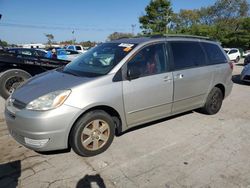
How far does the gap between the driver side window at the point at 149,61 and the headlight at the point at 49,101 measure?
1.12 metres

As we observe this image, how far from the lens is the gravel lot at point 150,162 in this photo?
115 inches

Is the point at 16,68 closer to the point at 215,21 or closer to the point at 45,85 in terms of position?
the point at 45,85

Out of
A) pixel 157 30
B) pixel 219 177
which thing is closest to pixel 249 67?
pixel 219 177

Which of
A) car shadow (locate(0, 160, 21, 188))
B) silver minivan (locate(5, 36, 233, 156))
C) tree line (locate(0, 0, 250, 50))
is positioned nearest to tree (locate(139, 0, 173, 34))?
tree line (locate(0, 0, 250, 50))

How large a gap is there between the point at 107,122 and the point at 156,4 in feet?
127

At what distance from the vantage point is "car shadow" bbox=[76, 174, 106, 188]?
285 centimetres

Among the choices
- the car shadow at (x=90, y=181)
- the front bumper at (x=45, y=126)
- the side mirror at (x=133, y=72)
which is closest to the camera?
the car shadow at (x=90, y=181)

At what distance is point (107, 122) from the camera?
11.6ft

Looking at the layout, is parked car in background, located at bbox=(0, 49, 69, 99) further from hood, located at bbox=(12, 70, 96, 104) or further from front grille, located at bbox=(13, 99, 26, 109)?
front grille, located at bbox=(13, 99, 26, 109)

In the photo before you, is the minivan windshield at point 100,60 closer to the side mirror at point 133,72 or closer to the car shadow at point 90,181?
the side mirror at point 133,72

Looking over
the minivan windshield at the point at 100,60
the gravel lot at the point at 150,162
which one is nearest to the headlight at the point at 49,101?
the minivan windshield at the point at 100,60

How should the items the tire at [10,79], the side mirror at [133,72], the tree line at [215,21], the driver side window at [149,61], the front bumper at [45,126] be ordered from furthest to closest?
the tree line at [215,21], the tire at [10,79], the driver side window at [149,61], the side mirror at [133,72], the front bumper at [45,126]

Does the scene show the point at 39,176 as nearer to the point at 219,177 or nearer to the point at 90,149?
the point at 90,149

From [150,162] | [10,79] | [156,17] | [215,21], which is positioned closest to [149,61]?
[150,162]
